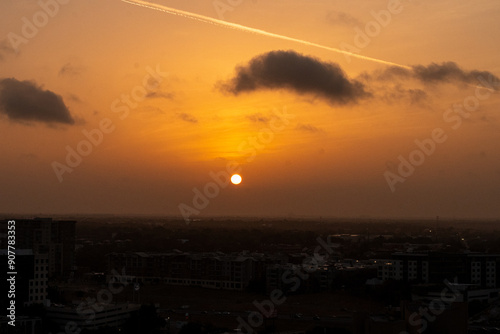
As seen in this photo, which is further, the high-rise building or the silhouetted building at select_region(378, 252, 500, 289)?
the high-rise building

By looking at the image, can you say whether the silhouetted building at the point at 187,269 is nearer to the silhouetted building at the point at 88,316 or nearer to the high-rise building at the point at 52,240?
the high-rise building at the point at 52,240

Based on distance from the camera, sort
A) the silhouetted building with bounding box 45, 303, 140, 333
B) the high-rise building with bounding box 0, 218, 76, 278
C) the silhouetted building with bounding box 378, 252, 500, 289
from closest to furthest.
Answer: the silhouetted building with bounding box 45, 303, 140, 333 → the silhouetted building with bounding box 378, 252, 500, 289 → the high-rise building with bounding box 0, 218, 76, 278

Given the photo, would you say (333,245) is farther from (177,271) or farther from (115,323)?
(115,323)

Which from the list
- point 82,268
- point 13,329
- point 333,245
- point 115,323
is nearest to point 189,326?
point 115,323

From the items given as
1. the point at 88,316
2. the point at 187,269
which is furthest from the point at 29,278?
the point at 187,269

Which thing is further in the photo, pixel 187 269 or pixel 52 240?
pixel 52 240

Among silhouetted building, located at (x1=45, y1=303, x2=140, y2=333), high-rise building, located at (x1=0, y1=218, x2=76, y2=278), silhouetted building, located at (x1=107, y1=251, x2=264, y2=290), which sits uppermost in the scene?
high-rise building, located at (x1=0, y1=218, x2=76, y2=278)

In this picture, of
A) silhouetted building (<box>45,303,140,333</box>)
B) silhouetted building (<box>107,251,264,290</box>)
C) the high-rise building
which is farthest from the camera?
the high-rise building

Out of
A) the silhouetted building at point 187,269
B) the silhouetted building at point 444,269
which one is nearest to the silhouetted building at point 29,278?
the silhouetted building at point 187,269

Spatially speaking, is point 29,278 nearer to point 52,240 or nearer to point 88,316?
point 88,316

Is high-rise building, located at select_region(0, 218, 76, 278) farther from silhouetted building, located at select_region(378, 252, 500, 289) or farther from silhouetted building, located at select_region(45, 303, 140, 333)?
silhouetted building, located at select_region(45, 303, 140, 333)

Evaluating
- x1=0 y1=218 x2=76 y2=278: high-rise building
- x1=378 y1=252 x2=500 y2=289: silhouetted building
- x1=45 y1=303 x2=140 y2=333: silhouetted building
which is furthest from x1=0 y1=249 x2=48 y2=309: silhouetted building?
x1=378 y1=252 x2=500 y2=289: silhouetted building

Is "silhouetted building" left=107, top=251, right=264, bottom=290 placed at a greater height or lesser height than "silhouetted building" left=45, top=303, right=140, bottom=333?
greater
